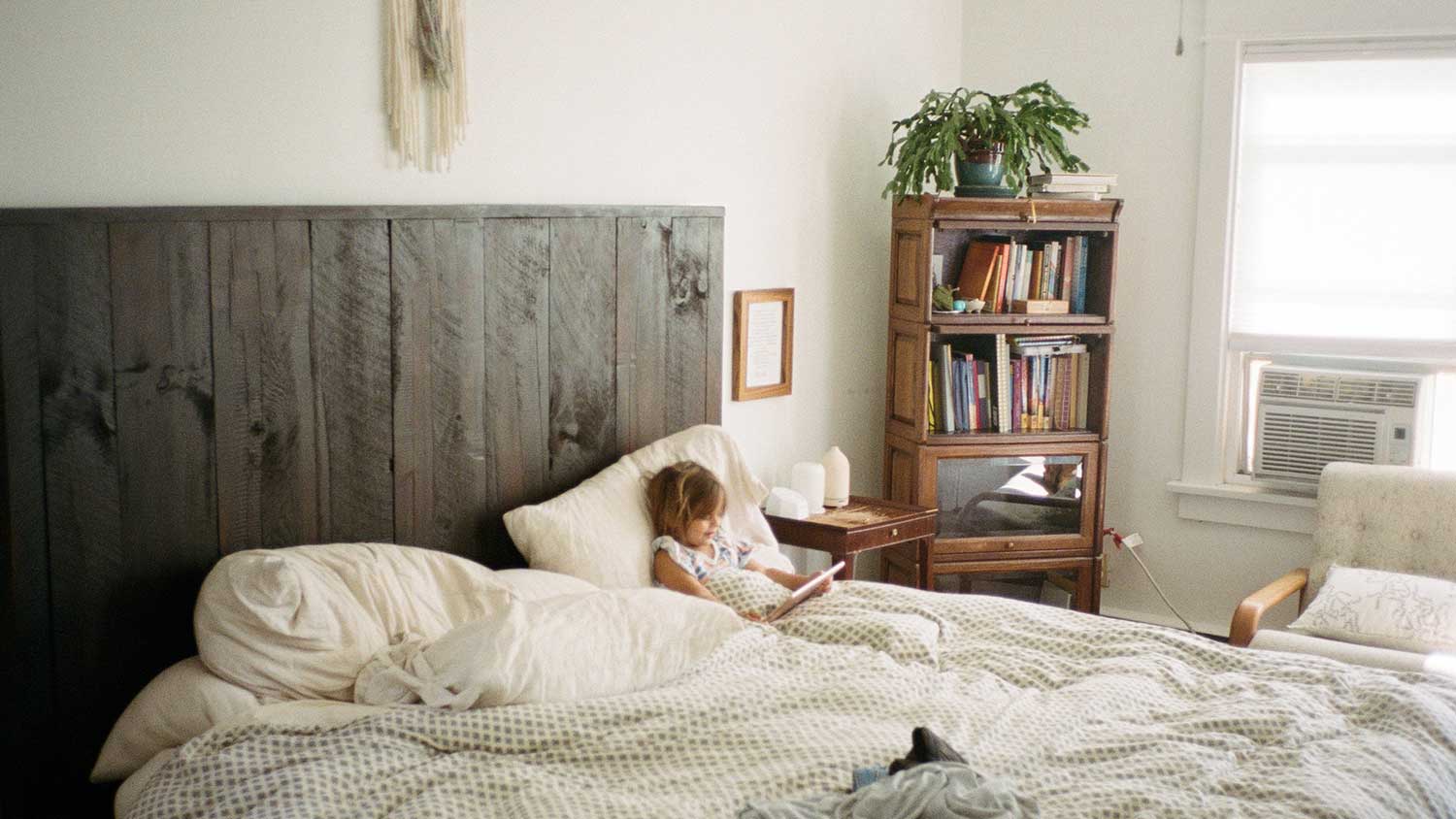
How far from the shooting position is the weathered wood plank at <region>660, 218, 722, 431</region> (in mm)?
3533

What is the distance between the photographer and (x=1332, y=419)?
13.9 ft

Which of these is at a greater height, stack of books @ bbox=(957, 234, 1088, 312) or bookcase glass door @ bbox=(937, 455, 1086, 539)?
stack of books @ bbox=(957, 234, 1088, 312)

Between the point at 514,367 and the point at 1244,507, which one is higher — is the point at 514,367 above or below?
above

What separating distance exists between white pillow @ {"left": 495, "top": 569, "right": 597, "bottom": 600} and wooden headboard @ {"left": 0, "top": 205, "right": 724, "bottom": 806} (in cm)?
19

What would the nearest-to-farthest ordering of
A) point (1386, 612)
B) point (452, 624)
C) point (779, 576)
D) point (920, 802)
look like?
1. point (920, 802)
2. point (452, 624)
3. point (779, 576)
4. point (1386, 612)

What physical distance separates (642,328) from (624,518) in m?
0.55

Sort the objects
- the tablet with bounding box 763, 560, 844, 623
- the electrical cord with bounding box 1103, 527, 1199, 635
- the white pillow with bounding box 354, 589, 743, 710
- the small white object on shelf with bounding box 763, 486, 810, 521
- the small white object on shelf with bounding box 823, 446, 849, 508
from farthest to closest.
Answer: the electrical cord with bounding box 1103, 527, 1199, 635 < the small white object on shelf with bounding box 823, 446, 849, 508 < the small white object on shelf with bounding box 763, 486, 810, 521 < the tablet with bounding box 763, 560, 844, 623 < the white pillow with bounding box 354, 589, 743, 710

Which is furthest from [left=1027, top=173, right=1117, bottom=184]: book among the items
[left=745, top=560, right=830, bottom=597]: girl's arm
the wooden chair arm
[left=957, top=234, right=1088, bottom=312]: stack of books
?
[left=745, top=560, right=830, bottom=597]: girl's arm

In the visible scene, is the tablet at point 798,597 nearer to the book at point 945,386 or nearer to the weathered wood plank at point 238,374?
the weathered wood plank at point 238,374

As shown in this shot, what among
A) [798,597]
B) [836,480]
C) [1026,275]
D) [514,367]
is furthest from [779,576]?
[1026,275]

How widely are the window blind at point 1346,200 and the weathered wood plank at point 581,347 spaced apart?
7.68 ft

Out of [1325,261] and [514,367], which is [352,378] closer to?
[514,367]

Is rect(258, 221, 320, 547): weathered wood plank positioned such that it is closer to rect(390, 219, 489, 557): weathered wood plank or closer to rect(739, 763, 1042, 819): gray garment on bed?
rect(390, 219, 489, 557): weathered wood plank

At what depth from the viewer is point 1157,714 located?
7.93 ft
